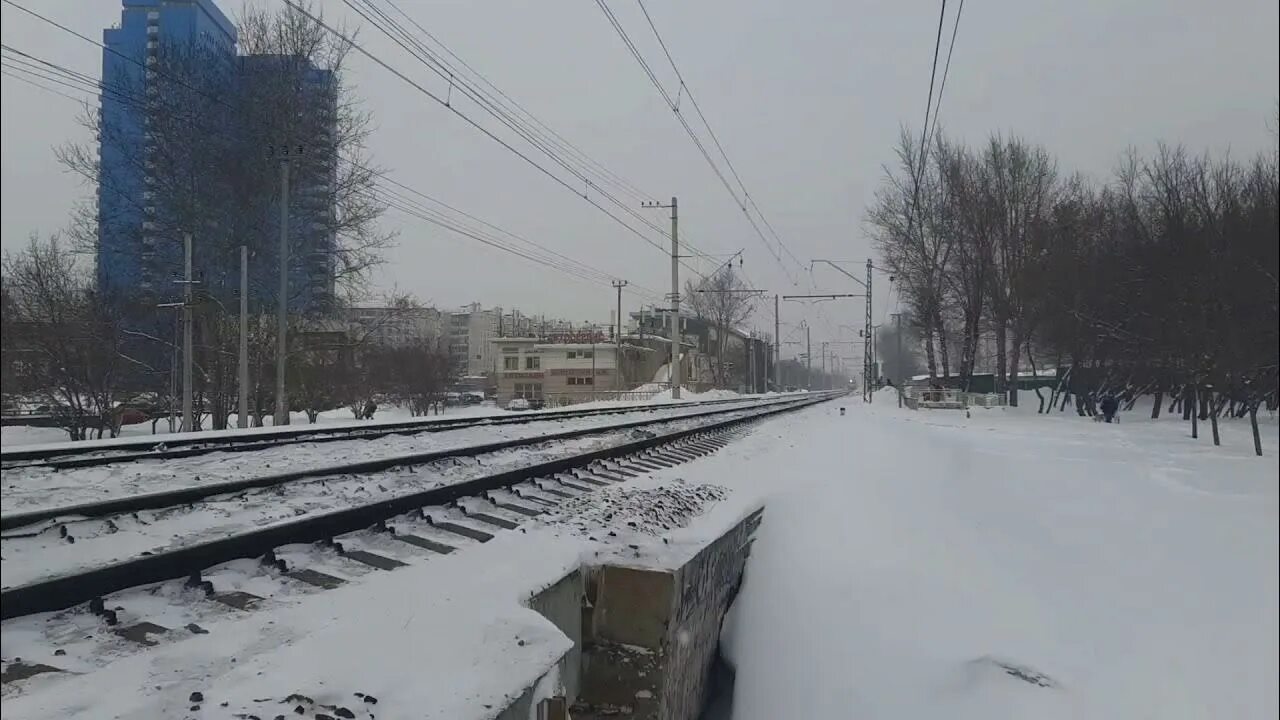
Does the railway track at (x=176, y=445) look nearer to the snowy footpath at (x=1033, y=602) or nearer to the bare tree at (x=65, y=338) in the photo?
the bare tree at (x=65, y=338)

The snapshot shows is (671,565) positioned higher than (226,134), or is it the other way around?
(226,134)

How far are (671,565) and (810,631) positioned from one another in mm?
1554

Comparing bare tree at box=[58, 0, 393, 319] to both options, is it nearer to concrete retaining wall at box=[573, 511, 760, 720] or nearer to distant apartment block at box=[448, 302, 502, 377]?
concrete retaining wall at box=[573, 511, 760, 720]

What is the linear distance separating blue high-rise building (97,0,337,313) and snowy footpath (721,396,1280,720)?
3.90 m

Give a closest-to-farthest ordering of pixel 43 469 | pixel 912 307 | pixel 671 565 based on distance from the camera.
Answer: pixel 671 565 < pixel 43 469 < pixel 912 307

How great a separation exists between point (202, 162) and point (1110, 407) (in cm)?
2189

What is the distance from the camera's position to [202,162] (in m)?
4.75

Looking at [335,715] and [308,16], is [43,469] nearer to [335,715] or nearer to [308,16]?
→ [335,715]

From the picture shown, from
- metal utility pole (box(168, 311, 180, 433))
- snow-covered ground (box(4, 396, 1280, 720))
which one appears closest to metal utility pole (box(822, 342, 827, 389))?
snow-covered ground (box(4, 396, 1280, 720))

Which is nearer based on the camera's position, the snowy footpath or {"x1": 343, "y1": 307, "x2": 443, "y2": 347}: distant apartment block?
the snowy footpath

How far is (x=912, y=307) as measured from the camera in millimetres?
37500

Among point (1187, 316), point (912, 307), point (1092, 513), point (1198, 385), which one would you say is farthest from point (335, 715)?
point (912, 307)

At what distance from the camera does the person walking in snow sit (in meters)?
20.1

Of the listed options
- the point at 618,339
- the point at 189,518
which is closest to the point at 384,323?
the point at 189,518
